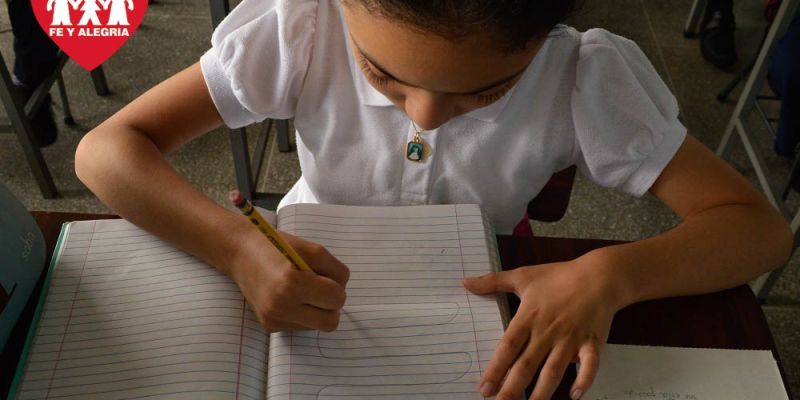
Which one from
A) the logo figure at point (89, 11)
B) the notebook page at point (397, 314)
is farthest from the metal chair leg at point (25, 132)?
the notebook page at point (397, 314)

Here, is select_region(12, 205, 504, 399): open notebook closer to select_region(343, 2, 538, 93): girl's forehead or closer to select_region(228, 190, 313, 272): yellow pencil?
select_region(228, 190, 313, 272): yellow pencil

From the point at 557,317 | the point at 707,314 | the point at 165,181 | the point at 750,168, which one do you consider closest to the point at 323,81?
the point at 165,181

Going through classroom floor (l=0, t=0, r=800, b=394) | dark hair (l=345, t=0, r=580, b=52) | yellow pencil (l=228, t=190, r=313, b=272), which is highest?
dark hair (l=345, t=0, r=580, b=52)

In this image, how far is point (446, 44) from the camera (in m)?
0.51

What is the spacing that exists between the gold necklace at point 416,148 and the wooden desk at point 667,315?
0.50 feet

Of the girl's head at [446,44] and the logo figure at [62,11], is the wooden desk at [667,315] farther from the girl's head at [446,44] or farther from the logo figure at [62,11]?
the logo figure at [62,11]

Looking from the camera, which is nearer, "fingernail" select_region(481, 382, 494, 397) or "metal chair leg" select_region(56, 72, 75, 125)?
"fingernail" select_region(481, 382, 494, 397)

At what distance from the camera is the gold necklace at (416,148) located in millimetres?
806

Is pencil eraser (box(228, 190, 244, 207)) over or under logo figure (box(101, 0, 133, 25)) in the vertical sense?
over

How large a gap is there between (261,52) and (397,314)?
33 cm

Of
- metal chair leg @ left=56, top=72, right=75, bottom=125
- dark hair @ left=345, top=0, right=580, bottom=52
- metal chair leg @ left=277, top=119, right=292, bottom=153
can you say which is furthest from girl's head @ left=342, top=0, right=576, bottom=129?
metal chair leg @ left=56, top=72, right=75, bottom=125

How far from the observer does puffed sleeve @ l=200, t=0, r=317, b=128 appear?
74cm

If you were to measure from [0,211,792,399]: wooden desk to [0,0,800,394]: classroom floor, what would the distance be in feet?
2.57

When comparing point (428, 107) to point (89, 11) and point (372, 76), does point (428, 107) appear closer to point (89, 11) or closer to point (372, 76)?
point (372, 76)
